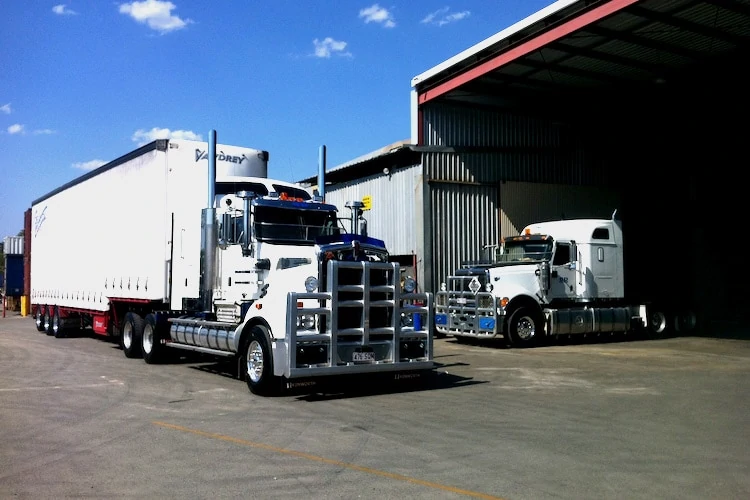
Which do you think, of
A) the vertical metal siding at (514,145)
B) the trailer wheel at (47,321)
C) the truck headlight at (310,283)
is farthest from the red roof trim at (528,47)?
the trailer wheel at (47,321)

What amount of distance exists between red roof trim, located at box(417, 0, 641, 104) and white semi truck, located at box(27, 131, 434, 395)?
27.7 feet

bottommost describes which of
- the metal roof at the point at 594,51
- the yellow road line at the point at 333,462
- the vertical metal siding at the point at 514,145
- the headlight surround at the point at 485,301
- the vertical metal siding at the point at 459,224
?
the yellow road line at the point at 333,462

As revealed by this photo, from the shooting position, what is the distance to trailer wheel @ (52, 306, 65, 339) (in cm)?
2264

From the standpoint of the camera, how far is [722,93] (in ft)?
82.7

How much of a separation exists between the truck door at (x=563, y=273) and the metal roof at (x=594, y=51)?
18.5 feet

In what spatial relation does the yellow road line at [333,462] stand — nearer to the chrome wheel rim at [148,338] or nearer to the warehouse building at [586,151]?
the chrome wheel rim at [148,338]

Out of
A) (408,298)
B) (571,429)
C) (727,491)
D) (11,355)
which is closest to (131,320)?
(11,355)

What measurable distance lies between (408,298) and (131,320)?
25.7ft

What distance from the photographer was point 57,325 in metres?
22.8

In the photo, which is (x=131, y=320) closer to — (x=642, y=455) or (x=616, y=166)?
(x=642, y=455)

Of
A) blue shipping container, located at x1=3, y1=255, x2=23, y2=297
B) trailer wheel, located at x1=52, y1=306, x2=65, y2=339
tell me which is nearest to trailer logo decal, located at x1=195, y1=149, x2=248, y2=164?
trailer wheel, located at x1=52, y1=306, x2=65, y2=339

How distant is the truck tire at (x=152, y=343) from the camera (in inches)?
590

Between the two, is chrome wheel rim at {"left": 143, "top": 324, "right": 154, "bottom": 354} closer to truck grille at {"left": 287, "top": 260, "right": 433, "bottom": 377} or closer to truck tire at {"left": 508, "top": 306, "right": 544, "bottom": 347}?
truck grille at {"left": 287, "top": 260, "right": 433, "bottom": 377}

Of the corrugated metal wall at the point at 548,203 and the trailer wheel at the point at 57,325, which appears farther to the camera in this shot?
the corrugated metal wall at the point at 548,203
